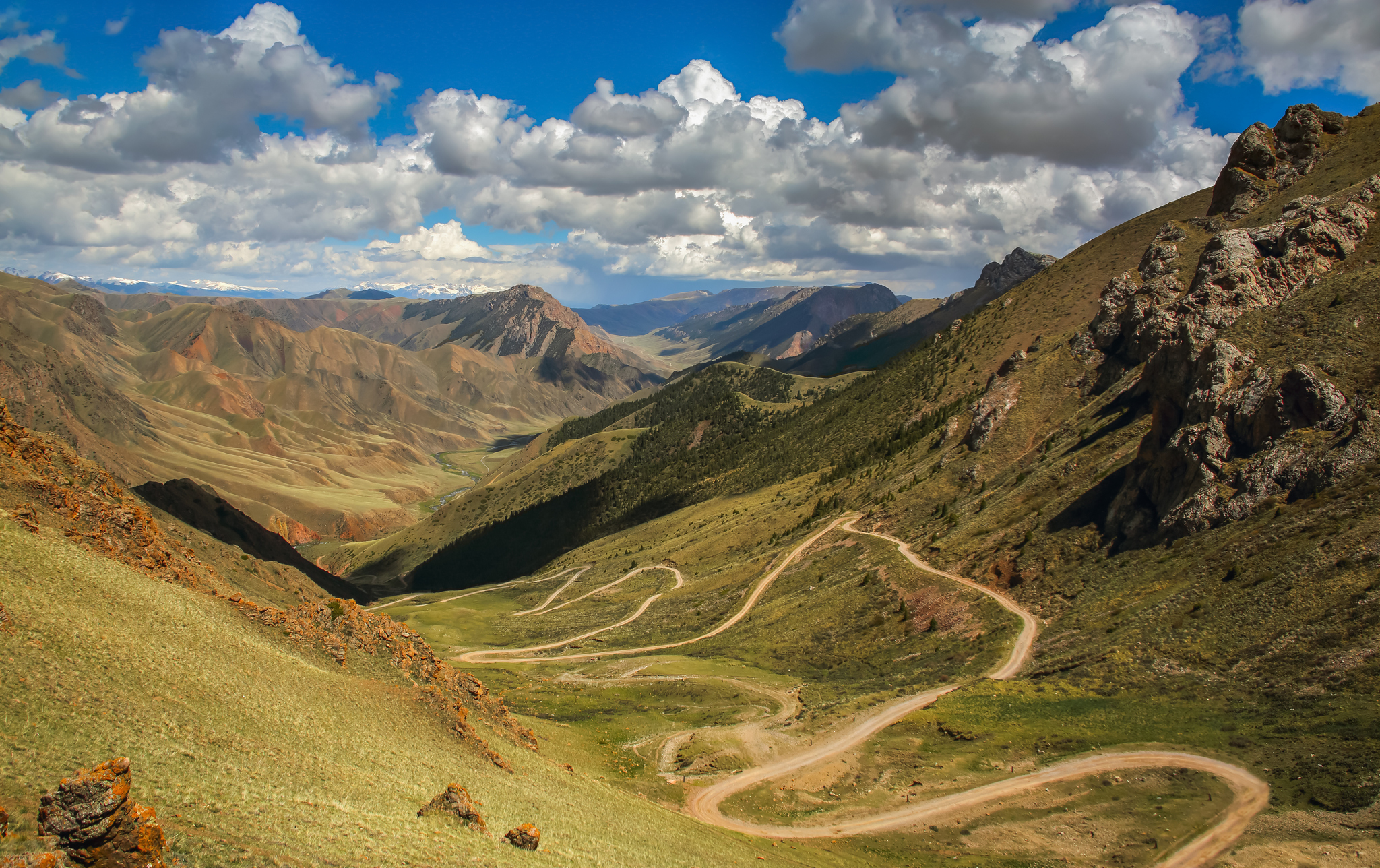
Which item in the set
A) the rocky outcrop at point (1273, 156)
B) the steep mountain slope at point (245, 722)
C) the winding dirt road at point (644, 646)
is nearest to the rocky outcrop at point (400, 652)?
the steep mountain slope at point (245, 722)

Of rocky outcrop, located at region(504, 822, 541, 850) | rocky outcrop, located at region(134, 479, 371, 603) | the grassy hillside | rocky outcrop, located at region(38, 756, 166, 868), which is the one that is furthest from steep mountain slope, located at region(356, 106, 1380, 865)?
rocky outcrop, located at region(38, 756, 166, 868)

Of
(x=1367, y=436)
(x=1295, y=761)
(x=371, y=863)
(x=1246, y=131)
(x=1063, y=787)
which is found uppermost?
(x=1246, y=131)

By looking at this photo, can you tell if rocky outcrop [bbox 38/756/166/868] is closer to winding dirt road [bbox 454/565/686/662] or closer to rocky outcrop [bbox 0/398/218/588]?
rocky outcrop [bbox 0/398/218/588]

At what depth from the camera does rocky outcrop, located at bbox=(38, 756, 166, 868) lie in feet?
43.3

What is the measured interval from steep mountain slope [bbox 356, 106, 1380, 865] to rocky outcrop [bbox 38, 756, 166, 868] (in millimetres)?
30566

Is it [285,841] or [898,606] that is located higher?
[285,841]

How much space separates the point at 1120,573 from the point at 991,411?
4840 centimetres

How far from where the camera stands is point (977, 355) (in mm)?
147875

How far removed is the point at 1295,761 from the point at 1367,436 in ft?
101

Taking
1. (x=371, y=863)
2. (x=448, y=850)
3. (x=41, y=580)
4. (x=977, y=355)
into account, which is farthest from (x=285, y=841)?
(x=977, y=355)

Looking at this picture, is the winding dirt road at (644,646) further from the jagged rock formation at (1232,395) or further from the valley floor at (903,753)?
the jagged rock formation at (1232,395)

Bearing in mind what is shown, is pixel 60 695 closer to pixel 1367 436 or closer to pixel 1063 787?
pixel 1063 787

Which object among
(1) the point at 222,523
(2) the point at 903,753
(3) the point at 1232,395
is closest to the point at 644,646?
(2) the point at 903,753

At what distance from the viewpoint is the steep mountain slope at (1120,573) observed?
3597cm
